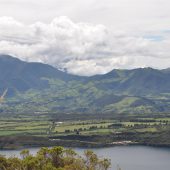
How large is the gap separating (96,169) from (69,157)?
800 cm

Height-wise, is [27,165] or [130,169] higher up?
[27,165]

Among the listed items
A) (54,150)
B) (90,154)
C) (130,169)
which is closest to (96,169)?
(90,154)

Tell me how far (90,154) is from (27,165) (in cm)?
1543

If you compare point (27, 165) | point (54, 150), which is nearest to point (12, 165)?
point (27, 165)

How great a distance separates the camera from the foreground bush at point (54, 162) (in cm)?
9781

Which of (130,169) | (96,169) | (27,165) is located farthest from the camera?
(130,169)

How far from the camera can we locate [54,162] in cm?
10775

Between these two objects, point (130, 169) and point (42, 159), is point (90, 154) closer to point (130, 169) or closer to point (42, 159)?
point (42, 159)

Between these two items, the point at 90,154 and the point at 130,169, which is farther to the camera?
the point at 130,169

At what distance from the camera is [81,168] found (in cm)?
9806

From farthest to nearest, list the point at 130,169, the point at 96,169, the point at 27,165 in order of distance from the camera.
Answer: the point at 130,169 < the point at 96,169 < the point at 27,165

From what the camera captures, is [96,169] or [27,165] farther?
[96,169]

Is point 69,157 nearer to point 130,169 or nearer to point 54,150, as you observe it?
point 54,150

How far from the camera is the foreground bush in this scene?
97812 mm
